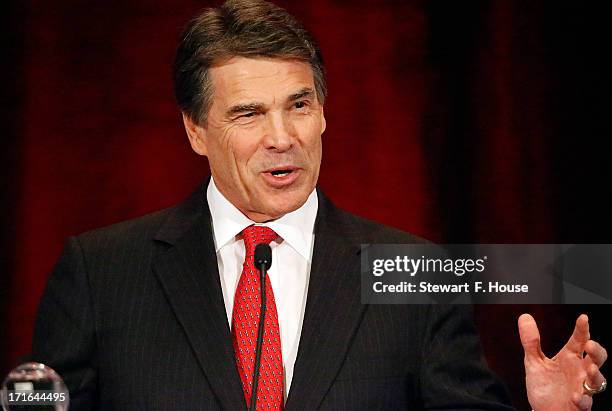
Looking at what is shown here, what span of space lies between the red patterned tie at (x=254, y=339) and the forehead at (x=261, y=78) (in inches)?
10.6

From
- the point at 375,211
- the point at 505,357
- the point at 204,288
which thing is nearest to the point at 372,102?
the point at 375,211

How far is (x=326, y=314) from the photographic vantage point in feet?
5.79

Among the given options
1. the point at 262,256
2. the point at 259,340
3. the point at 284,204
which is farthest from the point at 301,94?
the point at 259,340

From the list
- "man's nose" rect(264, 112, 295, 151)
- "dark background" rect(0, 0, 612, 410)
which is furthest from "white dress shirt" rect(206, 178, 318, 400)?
"dark background" rect(0, 0, 612, 410)

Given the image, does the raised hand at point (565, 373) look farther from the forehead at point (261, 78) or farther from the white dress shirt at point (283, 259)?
the forehead at point (261, 78)

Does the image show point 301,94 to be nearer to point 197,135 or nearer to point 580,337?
point 197,135

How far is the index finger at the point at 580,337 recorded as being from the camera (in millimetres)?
1653

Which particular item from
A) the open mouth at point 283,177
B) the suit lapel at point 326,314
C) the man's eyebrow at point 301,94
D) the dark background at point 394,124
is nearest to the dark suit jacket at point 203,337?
the suit lapel at point 326,314

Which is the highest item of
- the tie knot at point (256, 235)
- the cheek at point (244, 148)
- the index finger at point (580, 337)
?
the cheek at point (244, 148)

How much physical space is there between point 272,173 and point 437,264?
0.40m

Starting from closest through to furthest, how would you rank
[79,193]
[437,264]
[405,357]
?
1. [405,357]
2. [437,264]
3. [79,193]

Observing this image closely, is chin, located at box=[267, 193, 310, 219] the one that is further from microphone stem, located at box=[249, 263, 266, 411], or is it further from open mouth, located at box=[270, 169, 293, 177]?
microphone stem, located at box=[249, 263, 266, 411]

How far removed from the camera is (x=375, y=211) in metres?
2.45

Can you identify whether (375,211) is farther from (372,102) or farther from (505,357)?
(505,357)
